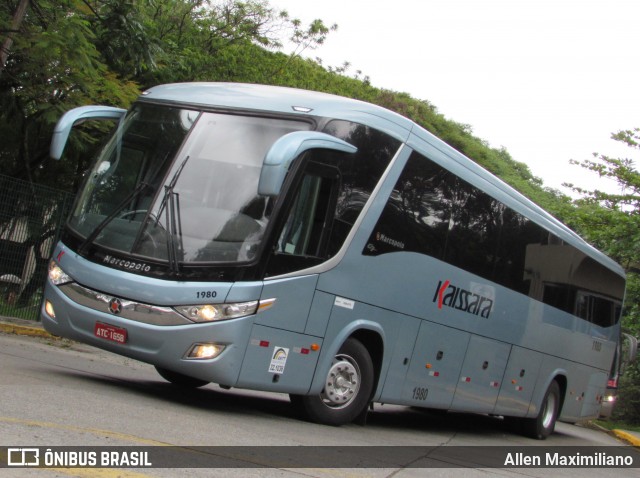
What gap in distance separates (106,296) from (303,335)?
6.53 feet

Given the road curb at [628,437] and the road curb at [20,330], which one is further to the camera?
the road curb at [628,437]

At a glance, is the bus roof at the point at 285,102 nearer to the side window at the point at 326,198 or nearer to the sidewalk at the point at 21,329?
the side window at the point at 326,198

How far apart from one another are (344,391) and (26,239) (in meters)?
9.08

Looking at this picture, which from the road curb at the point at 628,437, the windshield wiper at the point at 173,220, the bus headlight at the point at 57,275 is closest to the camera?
the windshield wiper at the point at 173,220

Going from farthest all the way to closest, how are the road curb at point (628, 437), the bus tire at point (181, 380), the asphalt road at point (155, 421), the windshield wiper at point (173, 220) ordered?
1. the road curb at point (628, 437)
2. the bus tire at point (181, 380)
3. the windshield wiper at point (173, 220)
4. the asphalt road at point (155, 421)

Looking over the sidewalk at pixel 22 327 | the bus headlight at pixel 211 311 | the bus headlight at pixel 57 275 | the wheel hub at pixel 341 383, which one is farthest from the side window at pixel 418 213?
the sidewalk at pixel 22 327

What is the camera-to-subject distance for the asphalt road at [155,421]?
632cm

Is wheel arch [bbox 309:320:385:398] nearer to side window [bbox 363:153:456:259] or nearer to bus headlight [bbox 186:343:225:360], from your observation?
side window [bbox 363:153:456:259]

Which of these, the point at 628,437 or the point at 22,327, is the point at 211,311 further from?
the point at 628,437

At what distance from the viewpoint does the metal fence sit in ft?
53.4

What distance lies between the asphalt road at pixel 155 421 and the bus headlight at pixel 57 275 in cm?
101

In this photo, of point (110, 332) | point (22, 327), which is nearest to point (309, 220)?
point (110, 332)

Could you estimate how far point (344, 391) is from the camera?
9828mm

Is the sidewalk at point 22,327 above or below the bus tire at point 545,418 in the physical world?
below
